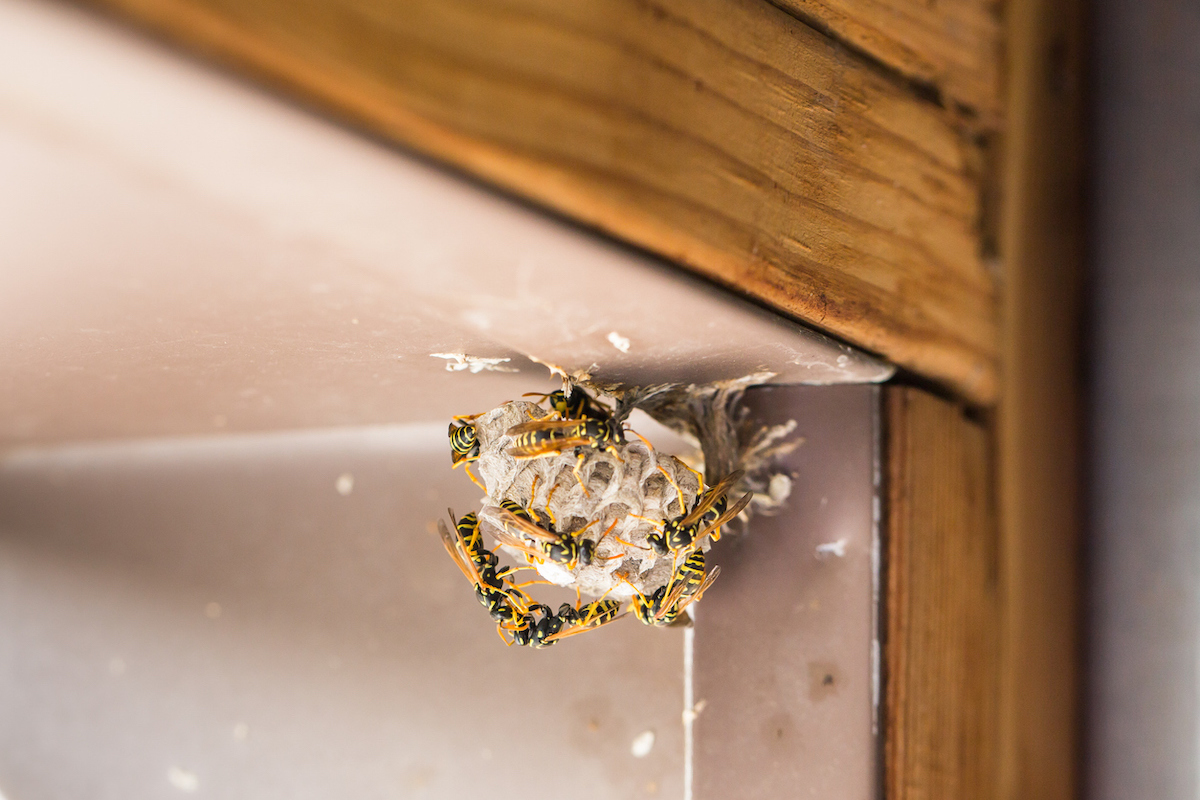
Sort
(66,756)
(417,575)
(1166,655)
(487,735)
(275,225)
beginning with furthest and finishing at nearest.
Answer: (66,756) < (417,575) < (487,735) < (1166,655) < (275,225)

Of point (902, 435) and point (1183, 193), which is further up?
point (1183, 193)

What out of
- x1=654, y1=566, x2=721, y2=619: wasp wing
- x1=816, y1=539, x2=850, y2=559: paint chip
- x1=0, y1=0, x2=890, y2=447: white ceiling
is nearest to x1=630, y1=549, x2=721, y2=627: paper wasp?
x1=654, y1=566, x2=721, y2=619: wasp wing

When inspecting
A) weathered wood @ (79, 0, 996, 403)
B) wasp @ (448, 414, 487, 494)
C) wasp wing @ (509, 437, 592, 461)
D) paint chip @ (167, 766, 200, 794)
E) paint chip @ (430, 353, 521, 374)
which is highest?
weathered wood @ (79, 0, 996, 403)

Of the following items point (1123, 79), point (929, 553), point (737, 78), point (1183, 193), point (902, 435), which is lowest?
point (929, 553)

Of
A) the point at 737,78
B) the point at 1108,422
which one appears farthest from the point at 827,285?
the point at 1108,422

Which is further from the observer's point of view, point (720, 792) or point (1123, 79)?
point (1123, 79)

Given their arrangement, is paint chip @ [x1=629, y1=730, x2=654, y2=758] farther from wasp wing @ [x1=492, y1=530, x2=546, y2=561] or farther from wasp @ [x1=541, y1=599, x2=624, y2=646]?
wasp wing @ [x1=492, y1=530, x2=546, y2=561]

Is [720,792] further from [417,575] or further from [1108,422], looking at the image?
[1108,422]
